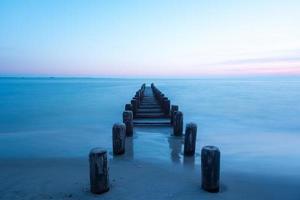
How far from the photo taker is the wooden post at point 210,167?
4676 mm

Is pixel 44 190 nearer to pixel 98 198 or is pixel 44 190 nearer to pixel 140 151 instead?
pixel 98 198

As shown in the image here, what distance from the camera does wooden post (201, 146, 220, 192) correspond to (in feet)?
15.3

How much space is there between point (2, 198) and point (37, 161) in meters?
2.49

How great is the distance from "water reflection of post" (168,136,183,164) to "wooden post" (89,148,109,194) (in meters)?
2.49

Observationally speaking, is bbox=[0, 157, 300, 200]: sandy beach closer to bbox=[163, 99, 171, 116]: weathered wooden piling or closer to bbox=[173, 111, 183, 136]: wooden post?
bbox=[173, 111, 183, 136]: wooden post

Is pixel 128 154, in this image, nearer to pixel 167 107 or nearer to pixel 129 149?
pixel 129 149

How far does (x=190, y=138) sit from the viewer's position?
7.00 metres

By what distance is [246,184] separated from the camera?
18.4 ft

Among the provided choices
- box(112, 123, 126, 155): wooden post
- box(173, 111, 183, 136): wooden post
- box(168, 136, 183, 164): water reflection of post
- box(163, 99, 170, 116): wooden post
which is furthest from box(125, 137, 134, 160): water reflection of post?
box(163, 99, 170, 116): wooden post

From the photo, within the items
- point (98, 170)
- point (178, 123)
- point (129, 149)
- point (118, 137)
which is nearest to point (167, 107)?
point (178, 123)

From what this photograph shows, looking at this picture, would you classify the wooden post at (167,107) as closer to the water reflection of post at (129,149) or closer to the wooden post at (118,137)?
the water reflection of post at (129,149)

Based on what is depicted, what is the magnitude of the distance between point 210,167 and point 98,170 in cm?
183

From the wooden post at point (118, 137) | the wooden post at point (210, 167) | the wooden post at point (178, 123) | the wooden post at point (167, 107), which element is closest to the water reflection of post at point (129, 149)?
the wooden post at point (118, 137)

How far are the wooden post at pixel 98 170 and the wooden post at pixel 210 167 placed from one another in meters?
1.63
